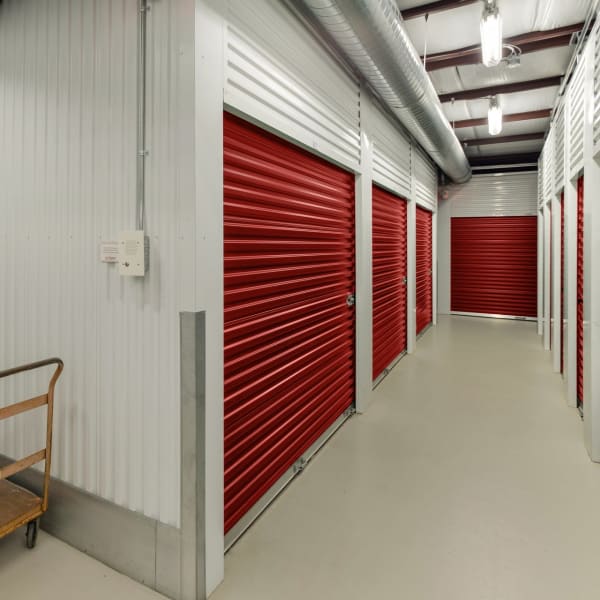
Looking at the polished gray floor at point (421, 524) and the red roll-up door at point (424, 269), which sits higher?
the red roll-up door at point (424, 269)

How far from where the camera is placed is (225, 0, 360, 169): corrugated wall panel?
2197 mm

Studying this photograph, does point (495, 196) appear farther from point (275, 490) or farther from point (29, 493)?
point (29, 493)

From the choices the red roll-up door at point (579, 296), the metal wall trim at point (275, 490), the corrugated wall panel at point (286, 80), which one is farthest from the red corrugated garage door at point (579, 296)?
the metal wall trim at point (275, 490)

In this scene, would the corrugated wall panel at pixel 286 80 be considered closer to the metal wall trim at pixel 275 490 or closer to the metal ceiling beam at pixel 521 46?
the metal ceiling beam at pixel 521 46

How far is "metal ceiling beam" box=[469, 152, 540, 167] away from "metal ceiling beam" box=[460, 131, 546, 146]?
1.09 m

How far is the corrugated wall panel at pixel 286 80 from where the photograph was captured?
2.20 meters

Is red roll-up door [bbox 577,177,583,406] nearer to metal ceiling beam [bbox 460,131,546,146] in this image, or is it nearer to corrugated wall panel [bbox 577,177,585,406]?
corrugated wall panel [bbox 577,177,585,406]

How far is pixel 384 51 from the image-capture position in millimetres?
2965

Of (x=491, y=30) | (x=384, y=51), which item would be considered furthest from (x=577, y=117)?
(x=384, y=51)

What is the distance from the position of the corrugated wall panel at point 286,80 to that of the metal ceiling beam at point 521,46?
1.45 meters

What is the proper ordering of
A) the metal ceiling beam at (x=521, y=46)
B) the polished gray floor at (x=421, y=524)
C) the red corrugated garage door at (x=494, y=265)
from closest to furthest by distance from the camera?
the polished gray floor at (x=421, y=524)
the metal ceiling beam at (x=521, y=46)
the red corrugated garage door at (x=494, y=265)

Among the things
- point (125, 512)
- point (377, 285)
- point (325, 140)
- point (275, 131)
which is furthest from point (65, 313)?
point (377, 285)

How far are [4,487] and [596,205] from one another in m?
4.40

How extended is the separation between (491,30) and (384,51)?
2.59 ft
